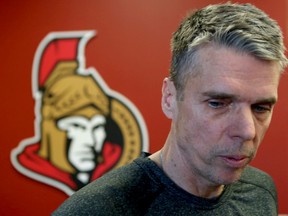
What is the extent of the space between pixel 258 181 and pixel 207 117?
0.33 metres

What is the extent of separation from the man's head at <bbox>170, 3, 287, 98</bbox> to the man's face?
0.01 metres

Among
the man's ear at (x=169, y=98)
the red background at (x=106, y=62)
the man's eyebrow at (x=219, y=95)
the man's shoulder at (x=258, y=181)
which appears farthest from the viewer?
the red background at (x=106, y=62)

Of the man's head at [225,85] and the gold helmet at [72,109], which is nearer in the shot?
the man's head at [225,85]

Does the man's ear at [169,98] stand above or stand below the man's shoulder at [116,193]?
above

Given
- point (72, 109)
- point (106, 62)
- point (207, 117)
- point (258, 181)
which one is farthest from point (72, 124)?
point (207, 117)

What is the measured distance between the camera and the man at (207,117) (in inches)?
25.1

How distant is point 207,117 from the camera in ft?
2.16

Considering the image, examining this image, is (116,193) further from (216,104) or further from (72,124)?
(72,124)

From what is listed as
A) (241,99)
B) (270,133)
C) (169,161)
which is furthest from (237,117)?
(270,133)

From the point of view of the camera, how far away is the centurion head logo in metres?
1.61

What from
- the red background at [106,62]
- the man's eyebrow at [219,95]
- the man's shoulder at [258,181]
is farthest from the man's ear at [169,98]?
the red background at [106,62]

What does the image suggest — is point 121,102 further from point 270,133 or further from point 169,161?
point 169,161

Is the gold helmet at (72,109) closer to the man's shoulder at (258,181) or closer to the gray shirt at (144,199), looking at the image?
the man's shoulder at (258,181)

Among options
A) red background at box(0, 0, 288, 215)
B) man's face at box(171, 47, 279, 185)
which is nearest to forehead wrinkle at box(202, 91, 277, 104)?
man's face at box(171, 47, 279, 185)
